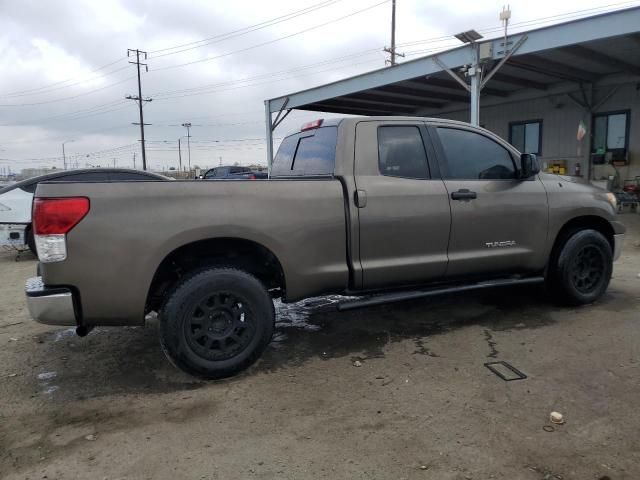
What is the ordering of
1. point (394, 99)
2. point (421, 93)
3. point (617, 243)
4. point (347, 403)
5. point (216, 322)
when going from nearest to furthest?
point (347, 403)
point (216, 322)
point (617, 243)
point (421, 93)
point (394, 99)

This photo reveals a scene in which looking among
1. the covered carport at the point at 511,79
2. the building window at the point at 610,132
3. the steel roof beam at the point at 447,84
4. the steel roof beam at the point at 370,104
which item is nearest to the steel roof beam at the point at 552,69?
the covered carport at the point at 511,79

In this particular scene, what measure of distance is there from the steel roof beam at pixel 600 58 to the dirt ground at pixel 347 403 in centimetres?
864

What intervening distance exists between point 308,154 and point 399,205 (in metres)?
1.02

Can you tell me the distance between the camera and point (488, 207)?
14.3 feet

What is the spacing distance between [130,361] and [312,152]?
2298 mm

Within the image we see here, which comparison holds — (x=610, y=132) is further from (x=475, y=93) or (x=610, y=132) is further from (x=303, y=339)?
(x=303, y=339)

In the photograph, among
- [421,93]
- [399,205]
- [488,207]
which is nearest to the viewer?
[399,205]

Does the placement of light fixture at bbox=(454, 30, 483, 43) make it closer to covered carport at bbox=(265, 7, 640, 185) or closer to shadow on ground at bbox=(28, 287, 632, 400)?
covered carport at bbox=(265, 7, 640, 185)

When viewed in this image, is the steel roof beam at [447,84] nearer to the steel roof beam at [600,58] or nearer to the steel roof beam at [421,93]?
the steel roof beam at [421,93]

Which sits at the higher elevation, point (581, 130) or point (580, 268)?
point (581, 130)

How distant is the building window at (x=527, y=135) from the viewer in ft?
52.7

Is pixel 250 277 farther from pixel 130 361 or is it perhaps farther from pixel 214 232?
pixel 130 361

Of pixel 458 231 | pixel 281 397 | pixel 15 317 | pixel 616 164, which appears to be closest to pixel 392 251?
pixel 458 231

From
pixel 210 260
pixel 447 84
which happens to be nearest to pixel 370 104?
pixel 447 84
